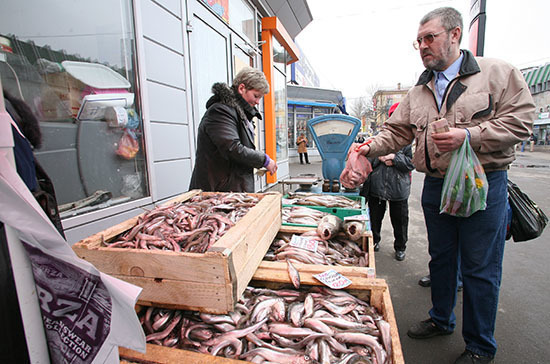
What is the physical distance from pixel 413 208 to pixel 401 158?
11.2ft

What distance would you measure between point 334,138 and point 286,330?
310cm

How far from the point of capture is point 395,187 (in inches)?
156

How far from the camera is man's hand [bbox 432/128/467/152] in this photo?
181cm

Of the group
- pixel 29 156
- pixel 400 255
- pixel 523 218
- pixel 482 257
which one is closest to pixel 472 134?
pixel 482 257

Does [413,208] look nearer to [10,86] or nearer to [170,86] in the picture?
[170,86]

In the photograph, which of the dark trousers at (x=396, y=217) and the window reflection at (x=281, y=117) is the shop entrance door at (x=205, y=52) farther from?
the window reflection at (x=281, y=117)

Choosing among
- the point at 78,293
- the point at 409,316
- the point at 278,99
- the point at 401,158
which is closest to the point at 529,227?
the point at 409,316

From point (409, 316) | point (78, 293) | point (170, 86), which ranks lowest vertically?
point (409, 316)

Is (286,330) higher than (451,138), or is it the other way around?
(451,138)

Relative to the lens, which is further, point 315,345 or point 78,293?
point 315,345

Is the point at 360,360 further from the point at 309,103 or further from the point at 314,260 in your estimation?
the point at 309,103

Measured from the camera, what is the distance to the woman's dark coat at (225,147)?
2.62 metres

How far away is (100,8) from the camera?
2.89 m

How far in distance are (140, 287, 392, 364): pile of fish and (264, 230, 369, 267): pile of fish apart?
1.31 ft
